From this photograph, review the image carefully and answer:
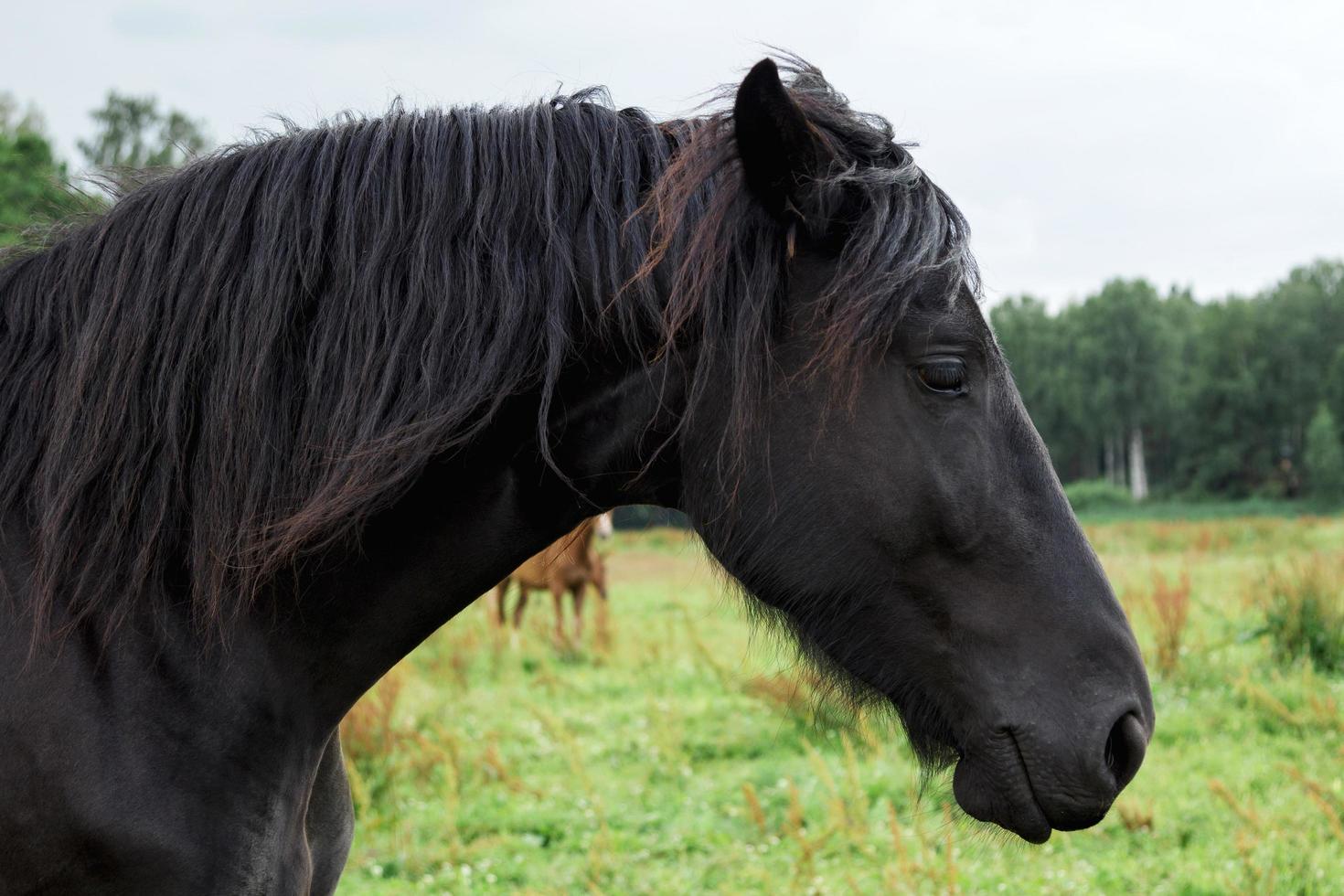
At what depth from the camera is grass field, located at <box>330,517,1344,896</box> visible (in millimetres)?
4445

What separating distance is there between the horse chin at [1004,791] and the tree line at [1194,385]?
49264mm

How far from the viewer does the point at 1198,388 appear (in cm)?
5325

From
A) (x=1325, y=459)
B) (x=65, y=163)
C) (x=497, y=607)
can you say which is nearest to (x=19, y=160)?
(x=65, y=163)

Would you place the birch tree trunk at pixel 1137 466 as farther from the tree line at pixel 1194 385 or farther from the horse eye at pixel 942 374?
the horse eye at pixel 942 374

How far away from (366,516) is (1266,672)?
7925 millimetres

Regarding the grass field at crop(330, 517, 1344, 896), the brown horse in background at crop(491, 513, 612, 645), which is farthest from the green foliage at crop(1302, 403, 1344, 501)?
the brown horse in background at crop(491, 513, 612, 645)

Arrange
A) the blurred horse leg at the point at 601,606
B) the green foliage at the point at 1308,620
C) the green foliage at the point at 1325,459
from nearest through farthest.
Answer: the green foliage at the point at 1308,620
the blurred horse leg at the point at 601,606
the green foliage at the point at 1325,459

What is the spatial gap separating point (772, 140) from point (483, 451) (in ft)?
2.45

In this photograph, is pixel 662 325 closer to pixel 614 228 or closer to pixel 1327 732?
pixel 614 228

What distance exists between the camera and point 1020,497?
174 cm

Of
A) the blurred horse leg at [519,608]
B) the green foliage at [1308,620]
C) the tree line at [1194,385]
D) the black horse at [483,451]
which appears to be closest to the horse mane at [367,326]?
the black horse at [483,451]

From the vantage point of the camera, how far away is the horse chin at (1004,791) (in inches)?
65.7

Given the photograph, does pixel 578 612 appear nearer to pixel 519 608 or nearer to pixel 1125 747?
pixel 519 608

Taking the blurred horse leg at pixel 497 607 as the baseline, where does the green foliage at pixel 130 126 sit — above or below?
above
